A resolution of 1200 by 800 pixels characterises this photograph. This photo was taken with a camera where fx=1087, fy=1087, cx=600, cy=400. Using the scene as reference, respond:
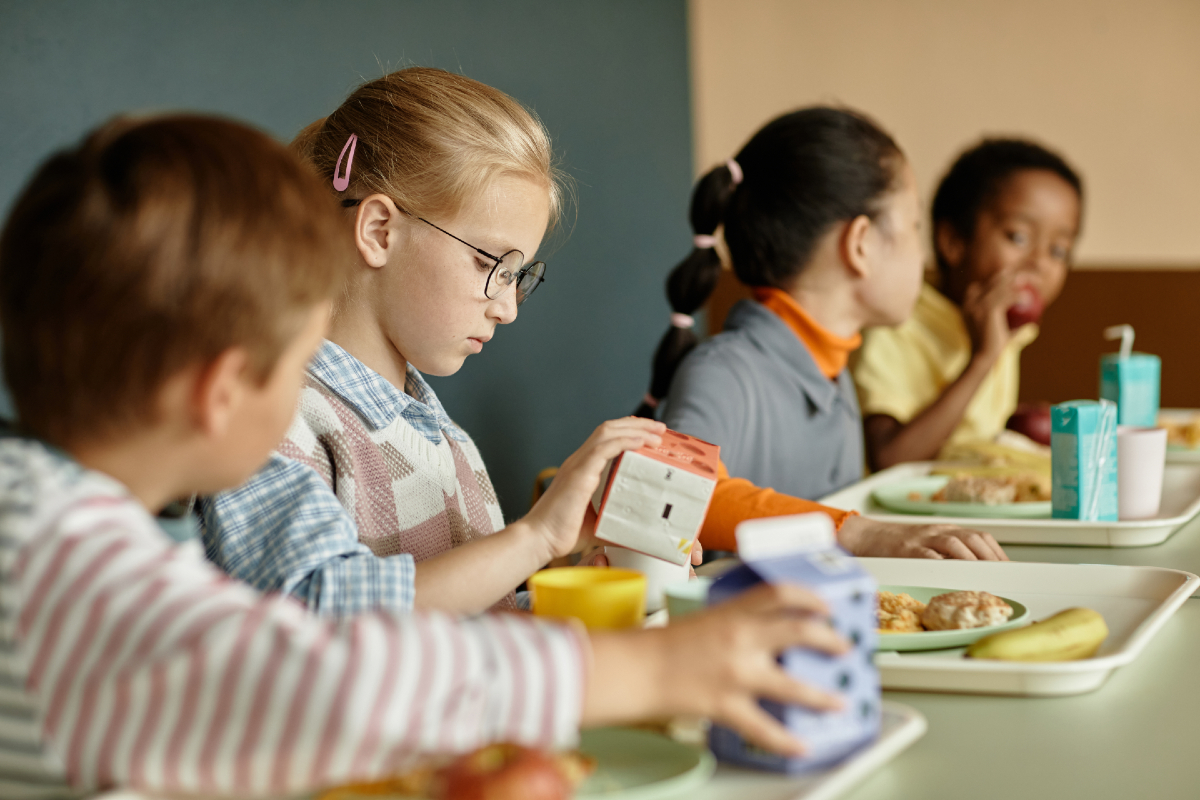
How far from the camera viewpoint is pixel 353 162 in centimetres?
112

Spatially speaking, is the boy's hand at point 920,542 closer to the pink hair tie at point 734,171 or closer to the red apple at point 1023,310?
the pink hair tie at point 734,171

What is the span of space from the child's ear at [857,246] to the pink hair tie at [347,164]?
0.88 metres

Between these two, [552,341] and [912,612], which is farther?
[552,341]

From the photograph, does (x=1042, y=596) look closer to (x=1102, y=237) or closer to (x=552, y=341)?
(x=552, y=341)

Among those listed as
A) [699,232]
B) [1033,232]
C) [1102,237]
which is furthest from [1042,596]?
[1102,237]

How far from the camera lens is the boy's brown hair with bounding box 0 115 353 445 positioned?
490 mm

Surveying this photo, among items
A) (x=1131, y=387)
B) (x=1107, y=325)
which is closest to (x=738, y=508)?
(x=1131, y=387)

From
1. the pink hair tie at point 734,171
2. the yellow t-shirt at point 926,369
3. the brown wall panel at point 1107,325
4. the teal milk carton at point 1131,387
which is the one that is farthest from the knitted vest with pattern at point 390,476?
the brown wall panel at point 1107,325

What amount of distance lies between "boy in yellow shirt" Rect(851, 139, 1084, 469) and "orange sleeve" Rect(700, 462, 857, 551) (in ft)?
3.27

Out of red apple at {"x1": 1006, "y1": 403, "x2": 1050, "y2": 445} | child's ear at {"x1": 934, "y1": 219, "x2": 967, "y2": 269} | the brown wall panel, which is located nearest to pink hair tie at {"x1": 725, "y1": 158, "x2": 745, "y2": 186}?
red apple at {"x1": 1006, "y1": 403, "x2": 1050, "y2": 445}

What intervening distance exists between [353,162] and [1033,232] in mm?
1812

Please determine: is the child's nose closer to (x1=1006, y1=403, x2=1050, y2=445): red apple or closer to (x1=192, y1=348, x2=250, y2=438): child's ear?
(x1=192, y1=348, x2=250, y2=438): child's ear

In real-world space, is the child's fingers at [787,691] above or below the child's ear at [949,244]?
below

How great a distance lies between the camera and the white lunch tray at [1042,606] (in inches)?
26.4
